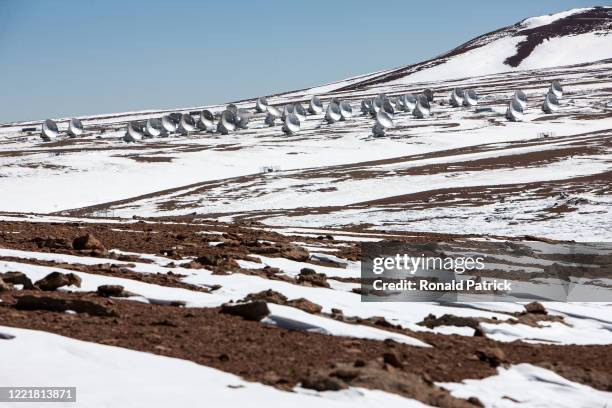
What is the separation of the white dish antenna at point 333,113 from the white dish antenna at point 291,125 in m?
10.6

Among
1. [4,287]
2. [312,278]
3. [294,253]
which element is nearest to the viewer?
[4,287]

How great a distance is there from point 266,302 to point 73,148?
9077cm

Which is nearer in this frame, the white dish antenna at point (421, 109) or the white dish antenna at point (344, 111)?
the white dish antenna at point (421, 109)

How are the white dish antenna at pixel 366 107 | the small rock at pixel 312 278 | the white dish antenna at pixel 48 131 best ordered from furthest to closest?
the white dish antenna at pixel 366 107, the white dish antenna at pixel 48 131, the small rock at pixel 312 278

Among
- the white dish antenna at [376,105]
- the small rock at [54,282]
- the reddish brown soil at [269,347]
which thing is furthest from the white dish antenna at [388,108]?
the reddish brown soil at [269,347]

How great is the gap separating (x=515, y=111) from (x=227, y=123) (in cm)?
3919

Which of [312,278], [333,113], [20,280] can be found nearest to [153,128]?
[333,113]

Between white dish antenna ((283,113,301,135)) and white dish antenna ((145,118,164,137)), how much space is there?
2004 cm

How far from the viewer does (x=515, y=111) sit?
342 ft

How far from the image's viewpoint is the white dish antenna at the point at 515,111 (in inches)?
4063

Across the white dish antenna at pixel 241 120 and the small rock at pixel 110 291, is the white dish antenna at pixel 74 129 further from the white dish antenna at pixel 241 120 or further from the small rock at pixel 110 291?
the small rock at pixel 110 291

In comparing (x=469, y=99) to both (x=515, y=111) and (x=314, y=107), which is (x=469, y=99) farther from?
(x=314, y=107)

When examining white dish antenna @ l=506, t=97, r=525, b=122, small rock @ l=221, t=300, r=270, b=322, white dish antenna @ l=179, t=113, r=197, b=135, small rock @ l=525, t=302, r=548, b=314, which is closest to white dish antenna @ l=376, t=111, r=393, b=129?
→ white dish antenna @ l=506, t=97, r=525, b=122

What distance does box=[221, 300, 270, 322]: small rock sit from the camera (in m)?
10.7
